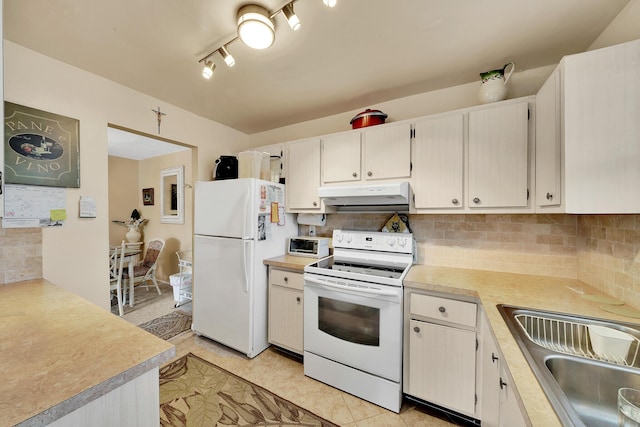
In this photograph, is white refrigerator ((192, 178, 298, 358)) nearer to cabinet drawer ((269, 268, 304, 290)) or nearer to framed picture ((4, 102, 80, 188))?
cabinet drawer ((269, 268, 304, 290))

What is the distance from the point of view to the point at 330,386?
1.84m

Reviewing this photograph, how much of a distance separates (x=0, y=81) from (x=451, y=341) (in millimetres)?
2354

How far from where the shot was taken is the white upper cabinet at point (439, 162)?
68.9 inches

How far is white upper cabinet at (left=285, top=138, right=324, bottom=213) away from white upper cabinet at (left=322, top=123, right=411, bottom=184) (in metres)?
0.10

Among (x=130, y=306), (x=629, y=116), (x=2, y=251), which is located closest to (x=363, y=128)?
(x=629, y=116)

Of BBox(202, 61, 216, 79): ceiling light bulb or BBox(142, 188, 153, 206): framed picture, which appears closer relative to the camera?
BBox(202, 61, 216, 79): ceiling light bulb

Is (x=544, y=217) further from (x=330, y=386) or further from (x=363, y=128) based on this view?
(x=330, y=386)

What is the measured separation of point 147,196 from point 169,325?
310 centimetres

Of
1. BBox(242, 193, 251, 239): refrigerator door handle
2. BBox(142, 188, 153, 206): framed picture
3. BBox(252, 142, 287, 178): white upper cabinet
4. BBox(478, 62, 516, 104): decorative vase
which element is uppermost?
BBox(478, 62, 516, 104): decorative vase

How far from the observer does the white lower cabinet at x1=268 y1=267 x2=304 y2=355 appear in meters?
2.07

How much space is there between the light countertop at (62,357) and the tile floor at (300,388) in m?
1.31

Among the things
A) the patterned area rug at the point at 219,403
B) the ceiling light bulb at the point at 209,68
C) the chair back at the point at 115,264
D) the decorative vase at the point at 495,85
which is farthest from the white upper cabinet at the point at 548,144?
the chair back at the point at 115,264

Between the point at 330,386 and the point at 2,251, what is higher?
the point at 2,251

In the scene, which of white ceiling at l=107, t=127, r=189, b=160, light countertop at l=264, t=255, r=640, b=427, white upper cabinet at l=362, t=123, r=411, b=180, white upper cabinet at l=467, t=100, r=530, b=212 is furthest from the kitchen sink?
white ceiling at l=107, t=127, r=189, b=160
